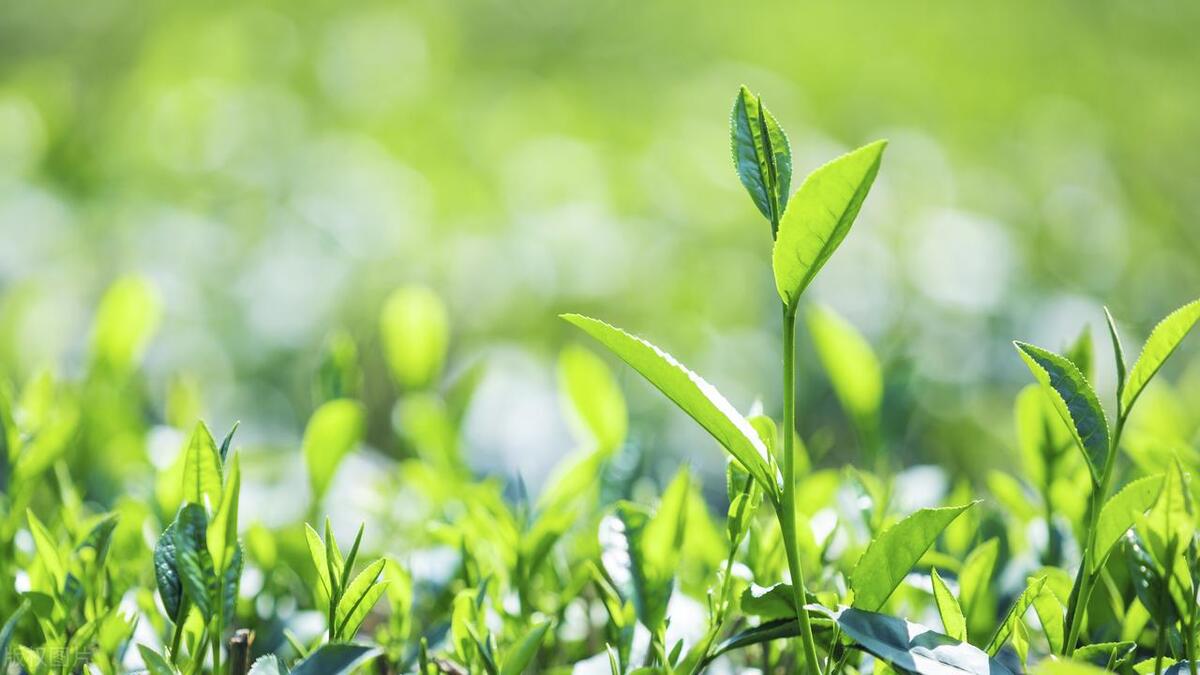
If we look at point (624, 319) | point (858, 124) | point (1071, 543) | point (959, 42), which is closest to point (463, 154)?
point (624, 319)

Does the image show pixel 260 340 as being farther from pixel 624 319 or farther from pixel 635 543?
pixel 635 543

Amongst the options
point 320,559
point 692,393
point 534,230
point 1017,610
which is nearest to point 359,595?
point 320,559

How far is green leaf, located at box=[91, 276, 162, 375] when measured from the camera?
1.41m

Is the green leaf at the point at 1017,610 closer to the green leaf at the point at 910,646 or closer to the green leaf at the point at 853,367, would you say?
the green leaf at the point at 910,646

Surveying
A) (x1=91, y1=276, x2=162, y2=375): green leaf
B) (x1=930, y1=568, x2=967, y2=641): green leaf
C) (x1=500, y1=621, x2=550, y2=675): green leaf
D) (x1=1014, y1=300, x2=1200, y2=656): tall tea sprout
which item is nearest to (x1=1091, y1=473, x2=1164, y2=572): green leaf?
(x1=1014, y1=300, x2=1200, y2=656): tall tea sprout

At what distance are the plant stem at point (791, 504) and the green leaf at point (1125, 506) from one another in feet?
0.80

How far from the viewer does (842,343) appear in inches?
53.9

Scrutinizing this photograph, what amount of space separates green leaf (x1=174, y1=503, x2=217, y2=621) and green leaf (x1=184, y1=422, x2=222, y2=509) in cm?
1

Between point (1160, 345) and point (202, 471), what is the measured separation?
757mm

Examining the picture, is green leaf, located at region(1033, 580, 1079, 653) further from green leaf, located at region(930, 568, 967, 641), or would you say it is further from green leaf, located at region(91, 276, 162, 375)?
green leaf, located at region(91, 276, 162, 375)

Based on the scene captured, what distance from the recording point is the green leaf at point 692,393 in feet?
2.67

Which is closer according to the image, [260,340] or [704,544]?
[704,544]

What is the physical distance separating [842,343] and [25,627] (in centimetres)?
95

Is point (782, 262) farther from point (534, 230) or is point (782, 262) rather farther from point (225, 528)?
point (534, 230)
